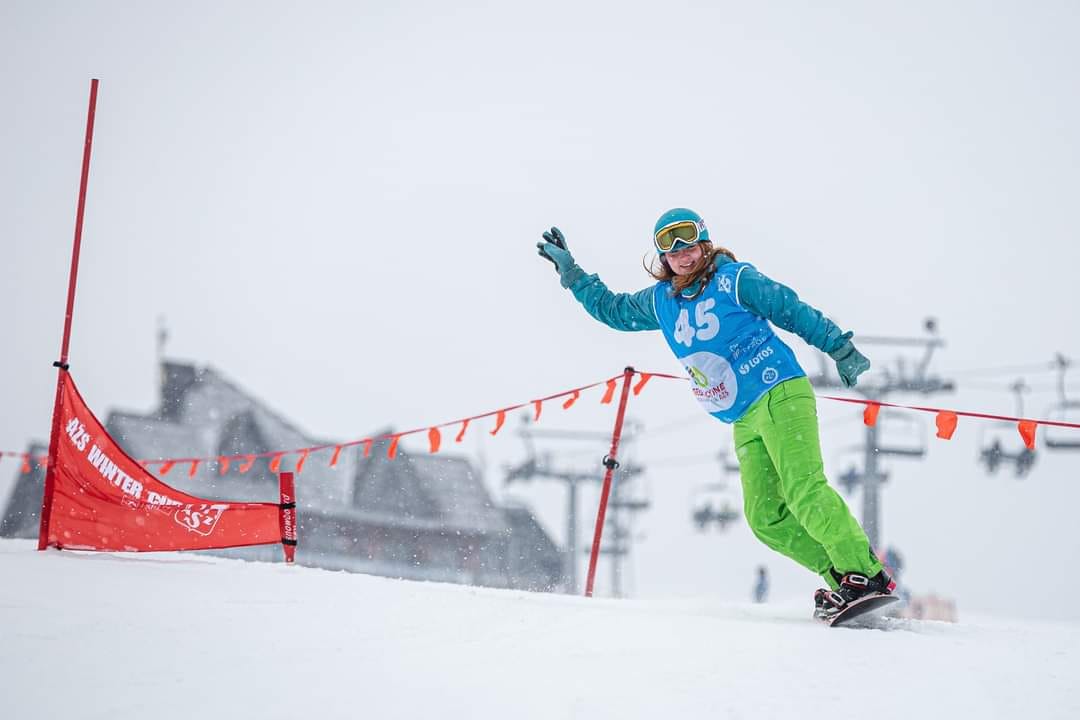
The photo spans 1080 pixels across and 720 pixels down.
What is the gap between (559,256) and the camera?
5445 millimetres

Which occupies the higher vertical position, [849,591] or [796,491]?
[796,491]

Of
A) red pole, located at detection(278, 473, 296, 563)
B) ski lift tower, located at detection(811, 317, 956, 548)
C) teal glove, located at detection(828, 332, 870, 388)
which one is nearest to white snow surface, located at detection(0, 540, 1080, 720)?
teal glove, located at detection(828, 332, 870, 388)

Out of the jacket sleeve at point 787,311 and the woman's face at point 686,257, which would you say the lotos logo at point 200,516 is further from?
the jacket sleeve at point 787,311

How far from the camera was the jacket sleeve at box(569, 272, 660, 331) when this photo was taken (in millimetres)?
5012

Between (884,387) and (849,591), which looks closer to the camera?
(849,591)

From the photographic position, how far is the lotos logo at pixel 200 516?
5.41 m

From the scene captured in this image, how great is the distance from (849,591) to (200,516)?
12.0 ft

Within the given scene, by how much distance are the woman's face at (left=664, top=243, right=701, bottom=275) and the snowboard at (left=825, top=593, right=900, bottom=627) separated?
5.72 ft

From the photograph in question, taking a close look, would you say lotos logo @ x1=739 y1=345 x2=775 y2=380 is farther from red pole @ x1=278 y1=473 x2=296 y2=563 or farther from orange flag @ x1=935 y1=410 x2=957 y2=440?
red pole @ x1=278 y1=473 x2=296 y2=563

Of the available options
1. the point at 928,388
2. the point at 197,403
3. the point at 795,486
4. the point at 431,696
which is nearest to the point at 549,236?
the point at 795,486

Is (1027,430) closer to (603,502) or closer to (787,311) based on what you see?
(787,311)

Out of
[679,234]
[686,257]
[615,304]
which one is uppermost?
[679,234]

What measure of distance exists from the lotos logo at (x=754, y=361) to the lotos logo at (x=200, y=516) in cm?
315

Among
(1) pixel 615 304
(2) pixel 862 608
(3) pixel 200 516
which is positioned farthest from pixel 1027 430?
(3) pixel 200 516
